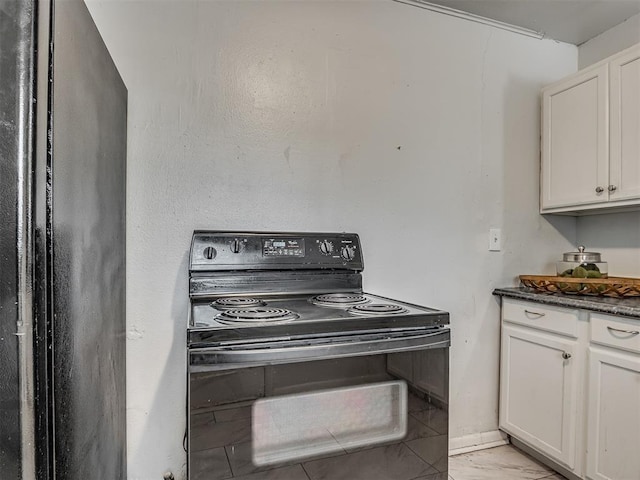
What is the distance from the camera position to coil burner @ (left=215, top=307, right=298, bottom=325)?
109cm

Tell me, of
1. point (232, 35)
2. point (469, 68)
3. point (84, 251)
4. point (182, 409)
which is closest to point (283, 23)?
point (232, 35)

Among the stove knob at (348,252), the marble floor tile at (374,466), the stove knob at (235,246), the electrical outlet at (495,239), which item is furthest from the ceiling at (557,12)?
the marble floor tile at (374,466)

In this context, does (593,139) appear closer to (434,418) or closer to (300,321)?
(434,418)

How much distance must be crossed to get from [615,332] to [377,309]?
0.99 meters

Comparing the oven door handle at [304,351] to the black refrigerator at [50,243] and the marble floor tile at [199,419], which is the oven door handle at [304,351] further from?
the black refrigerator at [50,243]

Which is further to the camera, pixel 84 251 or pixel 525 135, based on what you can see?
pixel 525 135

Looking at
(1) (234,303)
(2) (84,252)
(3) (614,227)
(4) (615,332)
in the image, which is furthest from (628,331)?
(2) (84,252)

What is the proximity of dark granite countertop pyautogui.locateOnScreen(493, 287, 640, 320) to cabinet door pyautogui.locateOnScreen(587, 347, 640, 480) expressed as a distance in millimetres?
162

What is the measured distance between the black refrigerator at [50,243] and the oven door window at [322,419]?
0.28 m

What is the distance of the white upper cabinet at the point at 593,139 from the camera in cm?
178

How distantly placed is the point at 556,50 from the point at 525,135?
55cm

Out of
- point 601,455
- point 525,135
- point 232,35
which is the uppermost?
point 232,35

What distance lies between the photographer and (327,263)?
171cm

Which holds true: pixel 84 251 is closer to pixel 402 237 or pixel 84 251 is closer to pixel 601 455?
pixel 402 237
